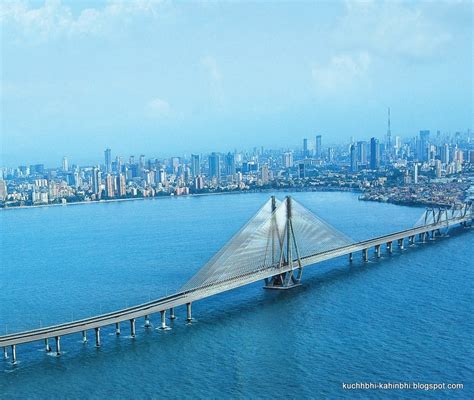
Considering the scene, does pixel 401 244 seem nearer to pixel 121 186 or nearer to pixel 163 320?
pixel 163 320

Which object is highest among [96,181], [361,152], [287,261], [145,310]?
[361,152]

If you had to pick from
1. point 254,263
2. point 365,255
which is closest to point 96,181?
point 365,255

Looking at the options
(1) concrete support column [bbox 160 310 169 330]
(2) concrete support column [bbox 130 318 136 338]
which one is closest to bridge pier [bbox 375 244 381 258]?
(1) concrete support column [bbox 160 310 169 330]

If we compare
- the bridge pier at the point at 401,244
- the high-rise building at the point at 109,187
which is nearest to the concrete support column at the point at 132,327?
the bridge pier at the point at 401,244

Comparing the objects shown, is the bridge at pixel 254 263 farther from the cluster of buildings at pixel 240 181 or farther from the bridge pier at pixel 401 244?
the cluster of buildings at pixel 240 181

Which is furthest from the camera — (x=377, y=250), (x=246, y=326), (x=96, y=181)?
(x=96, y=181)

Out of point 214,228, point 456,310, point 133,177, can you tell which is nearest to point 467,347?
point 456,310

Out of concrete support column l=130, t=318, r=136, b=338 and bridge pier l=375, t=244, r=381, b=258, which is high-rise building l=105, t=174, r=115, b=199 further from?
concrete support column l=130, t=318, r=136, b=338

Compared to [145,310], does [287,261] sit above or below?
above

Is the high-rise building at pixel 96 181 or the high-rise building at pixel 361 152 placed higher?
the high-rise building at pixel 361 152
